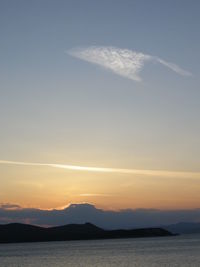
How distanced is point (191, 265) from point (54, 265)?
87.8ft

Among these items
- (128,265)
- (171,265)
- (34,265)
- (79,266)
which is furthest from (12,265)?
(171,265)

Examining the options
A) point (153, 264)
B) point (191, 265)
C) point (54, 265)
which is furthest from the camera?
point (54, 265)

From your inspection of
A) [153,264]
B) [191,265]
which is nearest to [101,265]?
[153,264]

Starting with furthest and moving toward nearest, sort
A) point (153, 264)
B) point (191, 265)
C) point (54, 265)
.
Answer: point (54, 265) < point (153, 264) < point (191, 265)

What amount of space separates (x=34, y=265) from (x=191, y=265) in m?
31.5

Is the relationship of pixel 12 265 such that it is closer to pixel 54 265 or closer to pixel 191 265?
pixel 54 265

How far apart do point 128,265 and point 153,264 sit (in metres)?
4.18

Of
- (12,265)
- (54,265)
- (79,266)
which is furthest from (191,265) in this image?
(12,265)

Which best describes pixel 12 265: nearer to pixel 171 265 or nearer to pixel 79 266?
pixel 79 266

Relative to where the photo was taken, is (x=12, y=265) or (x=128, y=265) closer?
(x=128, y=265)

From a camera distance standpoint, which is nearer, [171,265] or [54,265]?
[171,265]

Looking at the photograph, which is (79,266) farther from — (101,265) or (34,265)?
(34,265)

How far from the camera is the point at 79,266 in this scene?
87438 millimetres

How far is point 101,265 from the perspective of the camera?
3438 inches
